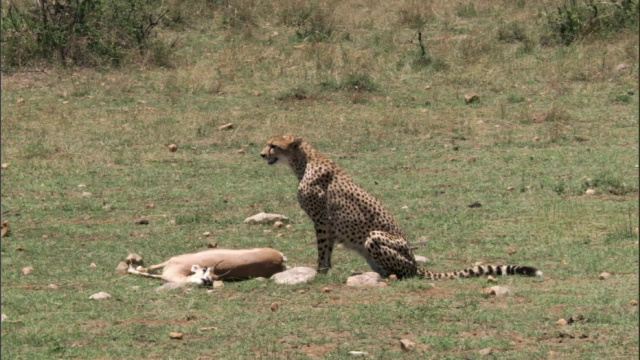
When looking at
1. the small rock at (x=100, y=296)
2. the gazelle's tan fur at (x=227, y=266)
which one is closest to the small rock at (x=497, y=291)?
the gazelle's tan fur at (x=227, y=266)

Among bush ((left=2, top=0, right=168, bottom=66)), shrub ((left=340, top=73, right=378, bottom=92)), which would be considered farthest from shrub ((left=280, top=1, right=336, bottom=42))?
shrub ((left=340, top=73, right=378, bottom=92))

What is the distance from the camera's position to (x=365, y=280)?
8.47m

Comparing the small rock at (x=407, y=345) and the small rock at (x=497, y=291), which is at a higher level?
the small rock at (x=407, y=345)

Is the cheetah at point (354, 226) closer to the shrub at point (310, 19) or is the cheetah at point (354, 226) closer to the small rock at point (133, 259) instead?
the small rock at point (133, 259)

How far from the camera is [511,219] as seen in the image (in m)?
10.7

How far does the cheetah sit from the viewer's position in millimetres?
8727

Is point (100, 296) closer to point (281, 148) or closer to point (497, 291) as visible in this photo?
point (281, 148)

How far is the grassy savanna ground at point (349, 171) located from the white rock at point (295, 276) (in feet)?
Answer: 0.33

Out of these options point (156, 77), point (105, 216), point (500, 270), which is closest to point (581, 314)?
point (500, 270)

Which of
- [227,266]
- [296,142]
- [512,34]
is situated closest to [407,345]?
[227,266]

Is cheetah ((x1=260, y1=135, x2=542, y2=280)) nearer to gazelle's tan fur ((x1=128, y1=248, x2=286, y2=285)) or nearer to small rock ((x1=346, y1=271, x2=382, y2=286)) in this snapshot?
small rock ((x1=346, y1=271, x2=382, y2=286))

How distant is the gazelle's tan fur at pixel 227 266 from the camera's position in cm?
863

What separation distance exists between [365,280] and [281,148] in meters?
1.71

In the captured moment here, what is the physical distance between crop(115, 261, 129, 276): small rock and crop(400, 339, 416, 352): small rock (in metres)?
2.82
